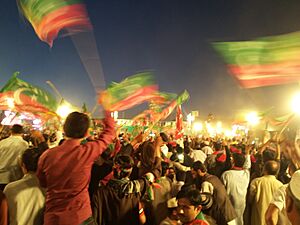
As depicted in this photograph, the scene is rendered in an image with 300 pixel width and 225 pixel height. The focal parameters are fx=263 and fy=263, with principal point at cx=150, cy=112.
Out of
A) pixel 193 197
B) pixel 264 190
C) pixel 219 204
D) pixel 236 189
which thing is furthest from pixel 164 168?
pixel 193 197

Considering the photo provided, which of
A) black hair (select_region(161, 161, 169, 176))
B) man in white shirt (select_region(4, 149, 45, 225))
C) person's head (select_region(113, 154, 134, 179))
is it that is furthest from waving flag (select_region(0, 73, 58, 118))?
man in white shirt (select_region(4, 149, 45, 225))

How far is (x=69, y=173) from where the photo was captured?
2.66 m

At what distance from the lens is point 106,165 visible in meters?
3.70

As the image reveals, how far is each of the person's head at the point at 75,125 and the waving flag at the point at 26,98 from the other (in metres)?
10.7

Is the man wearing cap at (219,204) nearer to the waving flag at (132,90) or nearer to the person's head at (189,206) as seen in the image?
the person's head at (189,206)

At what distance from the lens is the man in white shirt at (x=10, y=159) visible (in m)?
4.29

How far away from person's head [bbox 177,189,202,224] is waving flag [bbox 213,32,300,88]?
1.36 meters

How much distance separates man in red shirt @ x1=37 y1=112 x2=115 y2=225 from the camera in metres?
2.67

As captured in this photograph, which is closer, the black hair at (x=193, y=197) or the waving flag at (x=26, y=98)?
the black hair at (x=193, y=197)

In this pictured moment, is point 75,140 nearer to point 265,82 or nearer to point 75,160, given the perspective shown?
point 75,160

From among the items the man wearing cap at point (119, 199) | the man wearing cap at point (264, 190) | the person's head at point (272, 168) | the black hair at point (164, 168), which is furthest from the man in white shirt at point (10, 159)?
the person's head at point (272, 168)

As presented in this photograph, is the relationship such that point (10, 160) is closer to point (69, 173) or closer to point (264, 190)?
point (69, 173)

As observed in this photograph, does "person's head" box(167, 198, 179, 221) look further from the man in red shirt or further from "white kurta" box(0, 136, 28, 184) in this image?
"white kurta" box(0, 136, 28, 184)

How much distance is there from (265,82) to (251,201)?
305 centimetres
